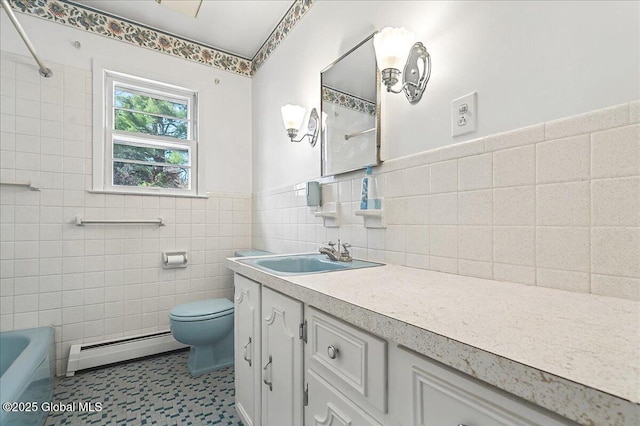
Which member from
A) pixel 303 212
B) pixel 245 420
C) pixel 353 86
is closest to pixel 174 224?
pixel 303 212

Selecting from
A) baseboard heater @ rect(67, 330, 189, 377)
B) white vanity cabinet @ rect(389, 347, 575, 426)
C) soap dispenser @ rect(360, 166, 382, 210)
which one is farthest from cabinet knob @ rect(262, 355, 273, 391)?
baseboard heater @ rect(67, 330, 189, 377)

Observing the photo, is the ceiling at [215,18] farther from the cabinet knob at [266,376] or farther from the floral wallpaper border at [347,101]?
the cabinet knob at [266,376]

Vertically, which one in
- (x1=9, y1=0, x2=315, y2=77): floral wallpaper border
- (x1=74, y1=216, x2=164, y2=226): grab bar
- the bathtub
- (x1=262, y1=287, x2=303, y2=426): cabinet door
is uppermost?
(x1=9, y1=0, x2=315, y2=77): floral wallpaper border

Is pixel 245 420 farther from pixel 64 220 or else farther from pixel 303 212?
pixel 64 220

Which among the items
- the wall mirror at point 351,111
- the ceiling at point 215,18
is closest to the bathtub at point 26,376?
the wall mirror at point 351,111

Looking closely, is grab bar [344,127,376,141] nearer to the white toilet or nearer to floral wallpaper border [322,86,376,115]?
floral wallpaper border [322,86,376,115]

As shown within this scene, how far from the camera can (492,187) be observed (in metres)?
0.95

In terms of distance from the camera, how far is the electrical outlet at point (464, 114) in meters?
1.03

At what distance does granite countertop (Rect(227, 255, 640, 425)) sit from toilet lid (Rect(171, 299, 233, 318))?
1284mm

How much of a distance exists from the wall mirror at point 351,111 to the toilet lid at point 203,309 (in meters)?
1.18

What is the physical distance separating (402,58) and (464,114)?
376 millimetres

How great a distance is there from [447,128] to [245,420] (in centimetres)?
157

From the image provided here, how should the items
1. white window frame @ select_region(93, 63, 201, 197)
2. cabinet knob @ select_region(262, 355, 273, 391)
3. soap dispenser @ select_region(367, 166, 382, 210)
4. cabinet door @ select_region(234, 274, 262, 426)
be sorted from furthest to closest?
white window frame @ select_region(93, 63, 201, 197)
soap dispenser @ select_region(367, 166, 382, 210)
cabinet door @ select_region(234, 274, 262, 426)
cabinet knob @ select_region(262, 355, 273, 391)

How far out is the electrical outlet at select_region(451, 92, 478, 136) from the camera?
103cm
